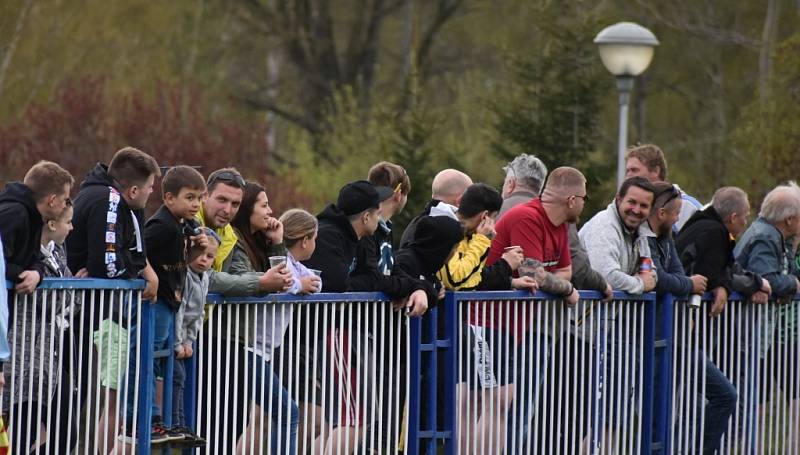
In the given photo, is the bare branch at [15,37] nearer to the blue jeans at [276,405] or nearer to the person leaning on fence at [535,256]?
the person leaning on fence at [535,256]

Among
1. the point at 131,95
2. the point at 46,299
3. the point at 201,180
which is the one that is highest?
the point at 131,95

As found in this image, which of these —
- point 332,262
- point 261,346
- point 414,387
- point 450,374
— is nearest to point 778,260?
point 450,374

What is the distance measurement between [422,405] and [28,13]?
20607 mm

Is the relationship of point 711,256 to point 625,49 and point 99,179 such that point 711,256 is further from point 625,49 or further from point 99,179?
point 625,49

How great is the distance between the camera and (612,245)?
972 cm

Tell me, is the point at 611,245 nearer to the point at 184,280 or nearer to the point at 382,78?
the point at 184,280

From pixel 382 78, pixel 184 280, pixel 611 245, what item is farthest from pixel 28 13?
pixel 184 280

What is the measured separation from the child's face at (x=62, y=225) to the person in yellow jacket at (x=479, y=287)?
2405 mm

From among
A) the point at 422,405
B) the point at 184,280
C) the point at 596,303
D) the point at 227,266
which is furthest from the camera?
the point at 596,303

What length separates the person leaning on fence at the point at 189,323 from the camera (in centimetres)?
699

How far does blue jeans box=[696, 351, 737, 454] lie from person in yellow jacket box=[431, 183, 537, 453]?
186 centimetres

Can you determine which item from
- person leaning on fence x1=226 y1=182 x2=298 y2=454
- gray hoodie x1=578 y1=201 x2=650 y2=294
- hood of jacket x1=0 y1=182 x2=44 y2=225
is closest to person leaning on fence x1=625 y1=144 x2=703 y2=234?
gray hoodie x1=578 y1=201 x2=650 y2=294

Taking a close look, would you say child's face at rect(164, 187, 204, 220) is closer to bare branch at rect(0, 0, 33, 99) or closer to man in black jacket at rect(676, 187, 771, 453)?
man in black jacket at rect(676, 187, 771, 453)

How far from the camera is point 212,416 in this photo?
284 inches
